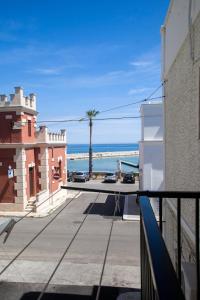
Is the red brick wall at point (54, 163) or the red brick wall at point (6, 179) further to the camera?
the red brick wall at point (54, 163)

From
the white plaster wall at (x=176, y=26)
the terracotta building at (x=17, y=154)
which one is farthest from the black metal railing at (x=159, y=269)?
the terracotta building at (x=17, y=154)

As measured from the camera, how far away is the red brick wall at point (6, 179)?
2298 centimetres

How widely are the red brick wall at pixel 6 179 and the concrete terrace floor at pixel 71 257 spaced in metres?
2.82

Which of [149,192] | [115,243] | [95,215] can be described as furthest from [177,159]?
[95,215]

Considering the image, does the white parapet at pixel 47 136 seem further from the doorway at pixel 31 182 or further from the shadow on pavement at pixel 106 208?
the shadow on pavement at pixel 106 208

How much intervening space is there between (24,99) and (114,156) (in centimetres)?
12081

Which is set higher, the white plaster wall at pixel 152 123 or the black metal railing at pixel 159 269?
the white plaster wall at pixel 152 123

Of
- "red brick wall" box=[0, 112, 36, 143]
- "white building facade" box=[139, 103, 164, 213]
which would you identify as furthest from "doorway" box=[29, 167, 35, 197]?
"white building facade" box=[139, 103, 164, 213]

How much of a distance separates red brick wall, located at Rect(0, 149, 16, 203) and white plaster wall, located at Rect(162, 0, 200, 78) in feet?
50.5

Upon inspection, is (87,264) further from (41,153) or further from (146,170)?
(41,153)

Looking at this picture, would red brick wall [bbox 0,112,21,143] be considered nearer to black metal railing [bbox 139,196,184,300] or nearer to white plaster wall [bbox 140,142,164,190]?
white plaster wall [bbox 140,142,164,190]

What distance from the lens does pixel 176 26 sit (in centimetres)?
810

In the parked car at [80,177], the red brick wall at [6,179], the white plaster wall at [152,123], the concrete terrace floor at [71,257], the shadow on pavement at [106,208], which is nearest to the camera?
the concrete terrace floor at [71,257]

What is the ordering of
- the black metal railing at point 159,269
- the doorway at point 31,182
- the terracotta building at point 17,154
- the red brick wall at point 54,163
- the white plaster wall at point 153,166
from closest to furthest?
the black metal railing at point 159,269, the terracotta building at point 17,154, the white plaster wall at point 153,166, the doorway at point 31,182, the red brick wall at point 54,163
